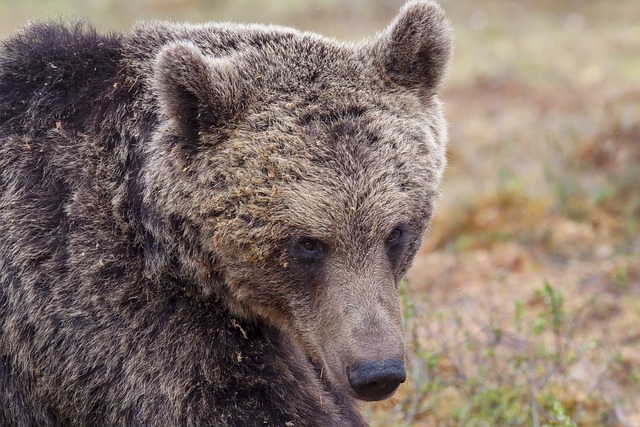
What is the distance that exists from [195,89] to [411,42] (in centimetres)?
113

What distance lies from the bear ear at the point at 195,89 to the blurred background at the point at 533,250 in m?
1.10

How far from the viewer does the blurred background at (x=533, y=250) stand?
610cm

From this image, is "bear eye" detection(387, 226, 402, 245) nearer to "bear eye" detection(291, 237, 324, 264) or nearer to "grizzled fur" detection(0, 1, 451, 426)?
"grizzled fur" detection(0, 1, 451, 426)

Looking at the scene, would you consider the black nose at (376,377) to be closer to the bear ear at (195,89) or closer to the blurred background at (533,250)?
the bear ear at (195,89)

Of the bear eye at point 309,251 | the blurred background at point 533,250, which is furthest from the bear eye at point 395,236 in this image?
the blurred background at point 533,250

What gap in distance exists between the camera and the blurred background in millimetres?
6098

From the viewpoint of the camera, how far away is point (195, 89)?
4066mm

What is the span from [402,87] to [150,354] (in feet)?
5.69

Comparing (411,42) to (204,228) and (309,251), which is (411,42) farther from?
(204,228)

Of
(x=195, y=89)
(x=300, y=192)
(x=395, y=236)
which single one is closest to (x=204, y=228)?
(x=300, y=192)

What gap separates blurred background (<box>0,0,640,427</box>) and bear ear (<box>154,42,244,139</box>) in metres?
1.10

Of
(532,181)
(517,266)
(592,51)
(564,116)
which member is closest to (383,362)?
(517,266)

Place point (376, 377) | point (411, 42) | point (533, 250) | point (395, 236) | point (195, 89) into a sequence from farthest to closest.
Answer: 1. point (533, 250)
2. point (411, 42)
3. point (395, 236)
4. point (195, 89)
5. point (376, 377)

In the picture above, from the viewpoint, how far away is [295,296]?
415 centimetres
